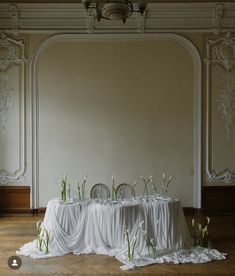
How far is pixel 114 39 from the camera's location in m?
6.56

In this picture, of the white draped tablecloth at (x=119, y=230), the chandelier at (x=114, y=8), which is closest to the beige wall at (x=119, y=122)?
the white draped tablecloth at (x=119, y=230)

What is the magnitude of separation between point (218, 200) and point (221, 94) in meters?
1.90

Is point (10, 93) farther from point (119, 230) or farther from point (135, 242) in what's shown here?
point (135, 242)

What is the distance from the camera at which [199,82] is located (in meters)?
6.50

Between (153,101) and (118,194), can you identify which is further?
(153,101)

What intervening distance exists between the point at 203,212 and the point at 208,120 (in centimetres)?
164

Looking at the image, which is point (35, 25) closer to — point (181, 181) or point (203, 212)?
point (181, 181)

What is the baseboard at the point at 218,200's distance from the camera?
6480 mm

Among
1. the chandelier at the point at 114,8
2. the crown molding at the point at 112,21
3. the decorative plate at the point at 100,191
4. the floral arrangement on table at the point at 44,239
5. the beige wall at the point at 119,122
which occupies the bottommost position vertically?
the floral arrangement on table at the point at 44,239

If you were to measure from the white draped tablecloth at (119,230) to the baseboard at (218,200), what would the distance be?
2185mm

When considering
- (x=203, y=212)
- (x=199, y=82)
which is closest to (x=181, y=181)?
(x=203, y=212)

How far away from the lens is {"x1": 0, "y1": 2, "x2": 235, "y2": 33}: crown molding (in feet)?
21.2

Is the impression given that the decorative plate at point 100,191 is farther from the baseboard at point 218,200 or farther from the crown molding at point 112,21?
the crown molding at point 112,21

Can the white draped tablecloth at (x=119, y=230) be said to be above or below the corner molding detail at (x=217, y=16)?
below
